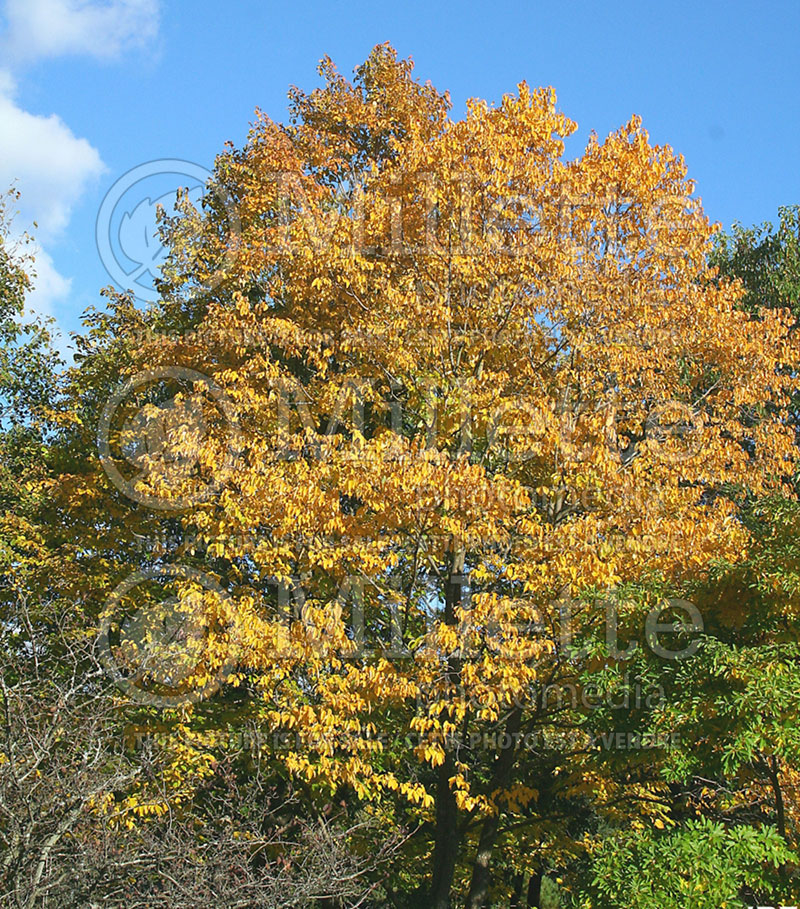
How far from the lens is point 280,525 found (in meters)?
10.2

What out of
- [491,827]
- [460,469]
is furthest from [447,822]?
[460,469]

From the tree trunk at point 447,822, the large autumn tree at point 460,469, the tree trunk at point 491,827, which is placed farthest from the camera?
the tree trunk at point 491,827

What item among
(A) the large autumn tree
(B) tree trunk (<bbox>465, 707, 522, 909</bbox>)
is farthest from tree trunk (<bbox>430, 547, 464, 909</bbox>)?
(B) tree trunk (<bbox>465, 707, 522, 909</bbox>)

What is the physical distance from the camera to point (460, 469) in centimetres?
950

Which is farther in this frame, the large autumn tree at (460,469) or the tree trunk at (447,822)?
the tree trunk at (447,822)

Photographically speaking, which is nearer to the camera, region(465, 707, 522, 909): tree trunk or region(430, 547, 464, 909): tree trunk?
region(430, 547, 464, 909): tree trunk

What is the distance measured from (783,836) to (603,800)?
4.28 metres

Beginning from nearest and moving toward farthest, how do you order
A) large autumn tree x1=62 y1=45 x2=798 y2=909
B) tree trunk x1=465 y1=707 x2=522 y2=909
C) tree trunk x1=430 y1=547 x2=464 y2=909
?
1. large autumn tree x1=62 y1=45 x2=798 y2=909
2. tree trunk x1=430 y1=547 x2=464 y2=909
3. tree trunk x1=465 y1=707 x2=522 y2=909

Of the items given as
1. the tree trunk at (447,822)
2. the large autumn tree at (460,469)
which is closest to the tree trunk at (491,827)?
the large autumn tree at (460,469)

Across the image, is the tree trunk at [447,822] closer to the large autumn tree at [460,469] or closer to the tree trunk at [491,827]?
the large autumn tree at [460,469]

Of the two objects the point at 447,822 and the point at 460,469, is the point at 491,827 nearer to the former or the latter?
the point at 447,822

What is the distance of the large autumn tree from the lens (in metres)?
9.68

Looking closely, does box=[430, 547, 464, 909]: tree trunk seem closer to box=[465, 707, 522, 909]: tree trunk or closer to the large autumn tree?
the large autumn tree

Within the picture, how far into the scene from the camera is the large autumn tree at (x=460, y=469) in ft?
31.8
